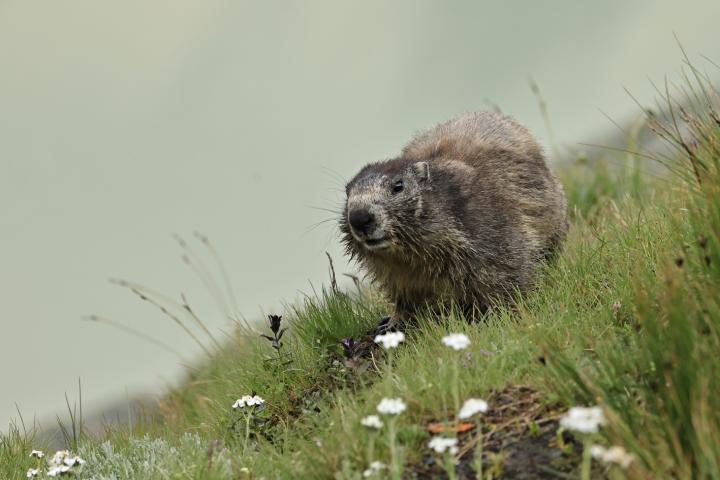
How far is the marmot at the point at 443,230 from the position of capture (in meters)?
6.61

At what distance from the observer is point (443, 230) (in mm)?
6742

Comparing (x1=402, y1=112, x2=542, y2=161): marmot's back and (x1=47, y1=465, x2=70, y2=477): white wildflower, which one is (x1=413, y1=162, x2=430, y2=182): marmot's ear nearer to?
(x1=402, y1=112, x2=542, y2=161): marmot's back

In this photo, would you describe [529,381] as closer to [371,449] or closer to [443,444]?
[443,444]

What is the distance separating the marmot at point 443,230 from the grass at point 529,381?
368 millimetres

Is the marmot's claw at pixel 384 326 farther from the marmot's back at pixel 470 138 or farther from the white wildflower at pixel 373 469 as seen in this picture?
the white wildflower at pixel 373 469

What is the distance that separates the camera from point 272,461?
4734 millimetres

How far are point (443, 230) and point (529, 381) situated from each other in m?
2.28

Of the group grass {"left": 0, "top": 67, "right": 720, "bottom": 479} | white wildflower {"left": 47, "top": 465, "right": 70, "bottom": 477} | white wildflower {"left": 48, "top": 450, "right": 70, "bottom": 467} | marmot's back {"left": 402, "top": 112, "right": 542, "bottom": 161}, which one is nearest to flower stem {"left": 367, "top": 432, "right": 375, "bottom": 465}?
grass {"left": 0, "top": 67, "right": 720, "bottom": 479}

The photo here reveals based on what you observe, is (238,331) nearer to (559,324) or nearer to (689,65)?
(559,324)

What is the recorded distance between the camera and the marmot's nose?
21.2 ft

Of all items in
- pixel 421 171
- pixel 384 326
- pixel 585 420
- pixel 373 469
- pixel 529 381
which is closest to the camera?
pixel 585 420

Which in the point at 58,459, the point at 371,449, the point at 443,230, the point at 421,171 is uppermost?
the point at 421,171

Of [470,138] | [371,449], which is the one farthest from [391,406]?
[470,138]

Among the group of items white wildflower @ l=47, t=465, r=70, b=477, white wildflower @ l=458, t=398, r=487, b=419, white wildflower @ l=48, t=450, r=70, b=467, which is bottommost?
white wildflower @ l=458, t=398, r=487, b=419
